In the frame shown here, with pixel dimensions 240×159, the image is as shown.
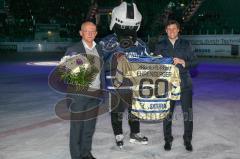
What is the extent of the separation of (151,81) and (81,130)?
1024 mm

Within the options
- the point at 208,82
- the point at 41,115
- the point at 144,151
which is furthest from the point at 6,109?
the point at 208,82

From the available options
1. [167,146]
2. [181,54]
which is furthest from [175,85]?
[167,146]

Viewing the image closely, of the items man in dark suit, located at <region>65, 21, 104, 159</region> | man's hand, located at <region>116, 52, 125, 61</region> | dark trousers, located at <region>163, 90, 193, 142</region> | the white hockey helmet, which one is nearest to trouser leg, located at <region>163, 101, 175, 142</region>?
dark trousers, located at <region>163, 90, 193, 142</region>

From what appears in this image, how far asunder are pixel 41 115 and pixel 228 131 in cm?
367

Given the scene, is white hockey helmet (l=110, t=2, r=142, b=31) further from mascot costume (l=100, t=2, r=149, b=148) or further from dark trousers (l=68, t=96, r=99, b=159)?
dark trousers (l=68, t=96, r=99, b=159)

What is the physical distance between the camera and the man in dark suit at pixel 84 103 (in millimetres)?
4363

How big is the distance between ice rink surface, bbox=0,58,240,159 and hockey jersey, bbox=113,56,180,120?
2.38 ft

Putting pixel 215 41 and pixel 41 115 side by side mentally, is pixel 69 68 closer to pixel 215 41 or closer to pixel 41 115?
pixel 41 115

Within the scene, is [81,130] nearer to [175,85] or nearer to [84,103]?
[84,103]

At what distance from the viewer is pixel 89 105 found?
447 cm

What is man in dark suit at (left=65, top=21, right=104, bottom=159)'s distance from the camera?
14.3ft

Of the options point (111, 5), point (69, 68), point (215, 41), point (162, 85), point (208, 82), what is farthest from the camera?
point (111, 5)

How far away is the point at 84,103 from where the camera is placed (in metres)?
4.39

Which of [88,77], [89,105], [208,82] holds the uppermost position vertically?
[88,77]
